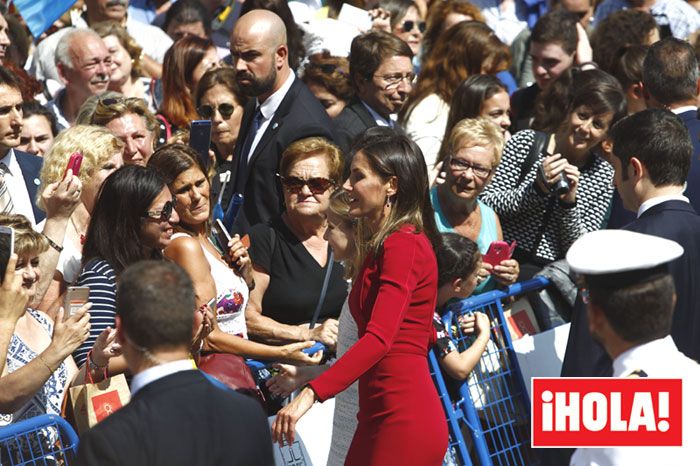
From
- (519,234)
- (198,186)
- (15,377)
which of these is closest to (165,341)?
(15,377)

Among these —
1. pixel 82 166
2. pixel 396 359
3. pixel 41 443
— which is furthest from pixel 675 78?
pixel 41 443

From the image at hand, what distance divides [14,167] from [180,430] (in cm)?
399

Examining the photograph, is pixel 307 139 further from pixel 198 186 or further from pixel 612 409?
pixel 612 409

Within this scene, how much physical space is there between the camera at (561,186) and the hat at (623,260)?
3377 millimetres

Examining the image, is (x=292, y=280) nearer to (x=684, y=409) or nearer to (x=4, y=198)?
(x=4, y=198)

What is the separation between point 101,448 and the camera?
3.39 m

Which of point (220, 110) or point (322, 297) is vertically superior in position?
point (322, 297)

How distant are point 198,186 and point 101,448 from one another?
2993 millimetres

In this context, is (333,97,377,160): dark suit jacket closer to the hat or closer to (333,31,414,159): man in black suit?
(333,31,414,159): man in black suit

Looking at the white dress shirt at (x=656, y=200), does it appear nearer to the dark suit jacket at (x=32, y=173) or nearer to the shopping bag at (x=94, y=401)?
the shopping bag at (x=94, y=401)

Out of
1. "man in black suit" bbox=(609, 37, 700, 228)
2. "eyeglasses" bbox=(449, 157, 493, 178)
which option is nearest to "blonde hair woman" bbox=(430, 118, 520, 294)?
"eyeglasses" bbox=(449, 157, 493, 178)

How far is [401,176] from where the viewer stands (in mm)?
5281

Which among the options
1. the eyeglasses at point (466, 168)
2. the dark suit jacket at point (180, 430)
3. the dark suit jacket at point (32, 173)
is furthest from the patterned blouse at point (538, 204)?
the dark suit jacket at point (180, 430)

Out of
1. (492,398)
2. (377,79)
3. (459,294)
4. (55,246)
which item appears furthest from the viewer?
(377,79)
